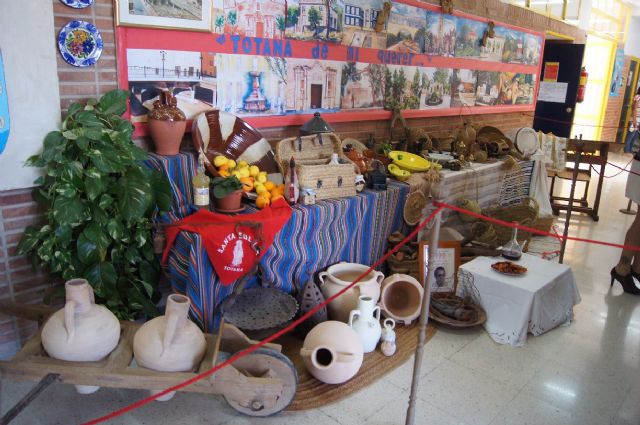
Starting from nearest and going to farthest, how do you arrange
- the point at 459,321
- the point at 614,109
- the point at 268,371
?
the point at 268,371, the point at 459,321, the point at 614,109

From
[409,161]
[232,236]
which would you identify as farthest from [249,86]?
[409,161]

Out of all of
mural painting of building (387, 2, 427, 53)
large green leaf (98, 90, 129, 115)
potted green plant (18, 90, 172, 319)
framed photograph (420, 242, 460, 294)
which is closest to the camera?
potted green plant (18, 90, 172, 319)

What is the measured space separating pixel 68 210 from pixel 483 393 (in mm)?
2374

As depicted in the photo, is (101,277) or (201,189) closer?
(101,277)

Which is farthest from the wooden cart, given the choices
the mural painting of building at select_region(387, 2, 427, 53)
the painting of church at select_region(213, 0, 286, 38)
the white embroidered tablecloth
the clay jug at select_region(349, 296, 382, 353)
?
the mural painting of building at select_region(387, 2, 427, 53)

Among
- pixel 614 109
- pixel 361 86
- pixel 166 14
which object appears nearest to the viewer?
pixel 166 14

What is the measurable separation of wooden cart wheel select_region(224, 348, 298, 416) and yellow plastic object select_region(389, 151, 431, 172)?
2.34m

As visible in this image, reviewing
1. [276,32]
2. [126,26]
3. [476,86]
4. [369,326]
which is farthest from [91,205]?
[476,86]

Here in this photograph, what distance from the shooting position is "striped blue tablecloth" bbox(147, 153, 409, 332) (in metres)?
2.84

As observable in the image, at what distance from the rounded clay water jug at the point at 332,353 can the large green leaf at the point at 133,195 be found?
3.71 ft

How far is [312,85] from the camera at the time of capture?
4.21 metres

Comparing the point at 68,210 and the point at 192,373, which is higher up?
the point at 68,210

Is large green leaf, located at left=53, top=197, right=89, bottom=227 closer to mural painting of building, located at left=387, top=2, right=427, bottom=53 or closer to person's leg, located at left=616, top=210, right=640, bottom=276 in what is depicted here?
mural painting of building, located at left=387, top=2, right=427, bottom=53

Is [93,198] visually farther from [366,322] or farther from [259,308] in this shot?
[366,322]
